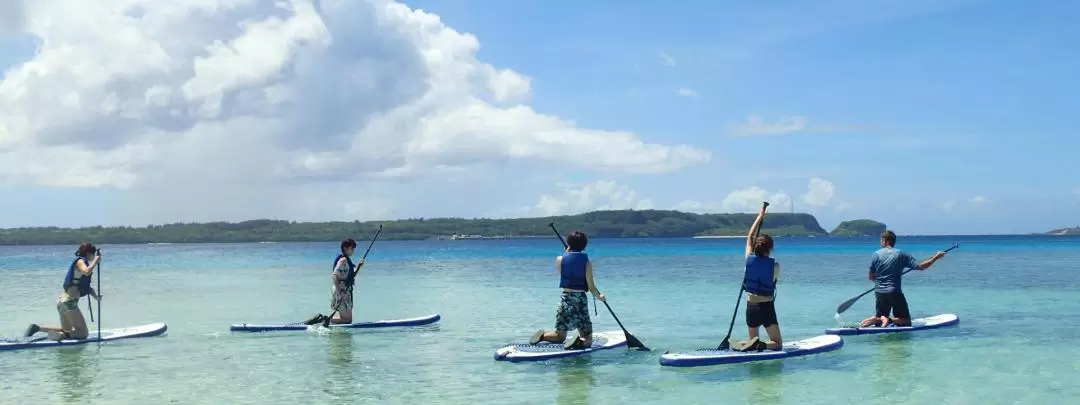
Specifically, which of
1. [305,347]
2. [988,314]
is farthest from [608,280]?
[305,347]

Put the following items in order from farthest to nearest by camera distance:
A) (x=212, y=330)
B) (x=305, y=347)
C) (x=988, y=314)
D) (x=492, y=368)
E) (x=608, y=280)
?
(x=608, y=280) < (x=988, y=314) < (x=212, y=330) < (x=305, y=347) < (x=492, y=368)

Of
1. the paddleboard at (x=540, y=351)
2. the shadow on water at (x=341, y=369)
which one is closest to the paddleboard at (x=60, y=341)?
the shadow on water at (x=341, y=369)

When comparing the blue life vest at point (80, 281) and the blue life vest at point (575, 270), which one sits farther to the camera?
the blue life vest at point (80, 281)

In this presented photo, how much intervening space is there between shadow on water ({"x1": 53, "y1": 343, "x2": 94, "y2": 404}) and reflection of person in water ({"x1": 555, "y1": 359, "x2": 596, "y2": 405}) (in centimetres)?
649

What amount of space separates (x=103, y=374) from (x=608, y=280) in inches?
1321

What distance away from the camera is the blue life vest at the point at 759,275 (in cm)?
1480

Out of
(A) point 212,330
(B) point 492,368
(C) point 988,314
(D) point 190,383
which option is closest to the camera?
(D) point 190,383

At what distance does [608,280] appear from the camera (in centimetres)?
4753

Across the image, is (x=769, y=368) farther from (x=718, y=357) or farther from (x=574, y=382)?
(x=574, y=382)

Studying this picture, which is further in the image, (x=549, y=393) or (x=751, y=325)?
(x=751, y=325)

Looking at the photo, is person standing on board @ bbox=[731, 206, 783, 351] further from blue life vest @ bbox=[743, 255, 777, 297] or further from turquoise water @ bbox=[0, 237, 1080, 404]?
turquoise water @ bbox=[0, 237, 1080, 404]

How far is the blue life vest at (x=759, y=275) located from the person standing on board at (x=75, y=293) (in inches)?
454

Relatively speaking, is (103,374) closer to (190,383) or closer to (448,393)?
(190,383)

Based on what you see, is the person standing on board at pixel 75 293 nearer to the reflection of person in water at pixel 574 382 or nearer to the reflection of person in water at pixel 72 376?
the reflection of person in water at pixel 72 376
